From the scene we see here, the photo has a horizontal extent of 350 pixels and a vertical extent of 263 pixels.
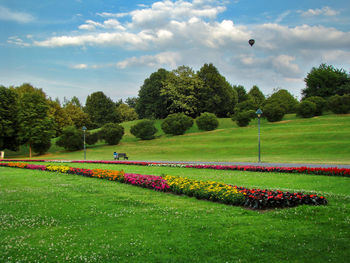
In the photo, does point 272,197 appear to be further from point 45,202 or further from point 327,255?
point 45,202

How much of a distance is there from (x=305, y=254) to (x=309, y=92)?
3315 inches

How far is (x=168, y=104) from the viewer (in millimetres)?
88188

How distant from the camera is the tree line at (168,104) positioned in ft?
176

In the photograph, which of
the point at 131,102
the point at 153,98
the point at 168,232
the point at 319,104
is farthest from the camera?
the point at 131,102

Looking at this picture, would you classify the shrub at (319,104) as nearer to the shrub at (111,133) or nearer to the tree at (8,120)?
the shrub at (111,133)

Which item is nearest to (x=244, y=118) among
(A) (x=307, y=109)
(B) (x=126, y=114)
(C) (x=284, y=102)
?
(A) (x=307, y=109)

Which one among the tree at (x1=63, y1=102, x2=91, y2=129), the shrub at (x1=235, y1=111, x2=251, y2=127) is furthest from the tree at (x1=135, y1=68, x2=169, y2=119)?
the shrub at (x1=235, y1=111, x2=251, y2=127)

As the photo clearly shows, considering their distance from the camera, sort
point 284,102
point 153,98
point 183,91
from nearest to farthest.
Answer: point 284,102 → point 183,91 → point 153,98

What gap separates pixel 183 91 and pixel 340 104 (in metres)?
39.3

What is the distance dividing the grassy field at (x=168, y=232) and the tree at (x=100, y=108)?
8324 cm

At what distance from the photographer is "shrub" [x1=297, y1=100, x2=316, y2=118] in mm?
60156

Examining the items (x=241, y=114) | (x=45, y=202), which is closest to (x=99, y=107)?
(x=241, y=114)

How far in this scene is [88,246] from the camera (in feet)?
20.1

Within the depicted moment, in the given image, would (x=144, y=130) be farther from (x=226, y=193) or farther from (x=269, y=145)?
(x=226, y=193)
